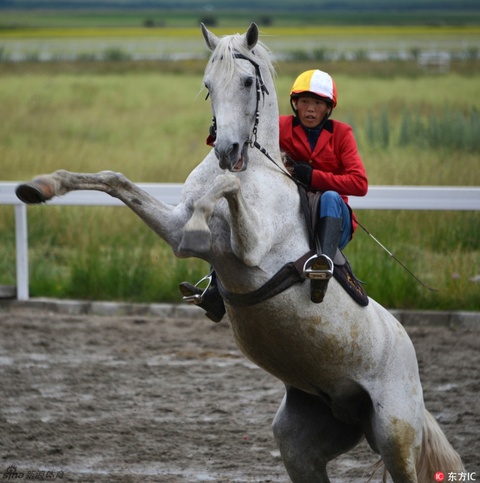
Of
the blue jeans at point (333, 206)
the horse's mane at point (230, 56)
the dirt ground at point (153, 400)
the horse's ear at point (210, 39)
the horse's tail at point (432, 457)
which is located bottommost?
the dirt ground at point (153, 400)

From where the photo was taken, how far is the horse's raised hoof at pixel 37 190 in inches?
170

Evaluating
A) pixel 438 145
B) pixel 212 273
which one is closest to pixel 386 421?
pixel 212 273

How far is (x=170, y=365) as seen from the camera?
8242 millimetres

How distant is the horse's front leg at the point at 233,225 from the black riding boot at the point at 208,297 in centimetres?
62

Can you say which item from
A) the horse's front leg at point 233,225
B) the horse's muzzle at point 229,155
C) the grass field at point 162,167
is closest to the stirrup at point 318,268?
the horse's front leg at point 233,225

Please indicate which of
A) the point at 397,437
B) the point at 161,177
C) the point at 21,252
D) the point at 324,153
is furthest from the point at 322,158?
the point at 161,177

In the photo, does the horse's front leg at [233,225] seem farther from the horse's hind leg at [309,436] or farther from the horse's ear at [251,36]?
the horse's hind leg at [309,436]

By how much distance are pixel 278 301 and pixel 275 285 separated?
82mm

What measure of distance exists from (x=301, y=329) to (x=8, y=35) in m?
61.1

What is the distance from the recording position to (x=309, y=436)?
520cm

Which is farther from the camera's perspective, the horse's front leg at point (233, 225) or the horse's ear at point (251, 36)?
the horse's ear at point (251, 36)

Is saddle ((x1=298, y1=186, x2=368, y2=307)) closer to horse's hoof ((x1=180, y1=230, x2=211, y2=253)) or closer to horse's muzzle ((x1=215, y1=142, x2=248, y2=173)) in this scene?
horse's muzzle ((x1=215, y1=142, x2=248, y2=173))

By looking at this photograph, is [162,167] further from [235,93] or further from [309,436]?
[235,93]

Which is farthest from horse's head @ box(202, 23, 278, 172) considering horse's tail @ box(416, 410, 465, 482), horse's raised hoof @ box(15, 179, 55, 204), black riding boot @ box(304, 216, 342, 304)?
horse's tail @ box(416, 410, 465, 482)
